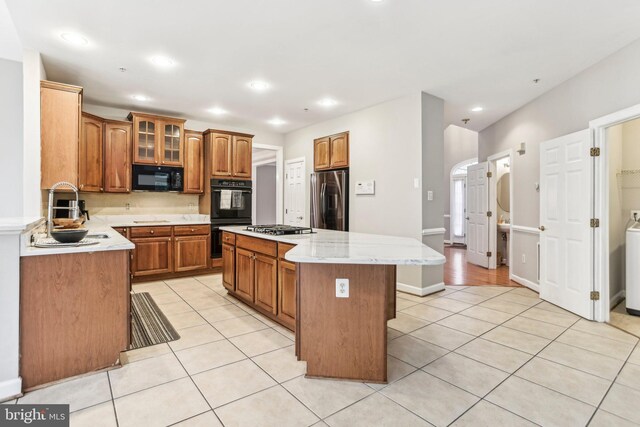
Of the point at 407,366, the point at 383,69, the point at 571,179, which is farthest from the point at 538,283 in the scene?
the point at 383,69

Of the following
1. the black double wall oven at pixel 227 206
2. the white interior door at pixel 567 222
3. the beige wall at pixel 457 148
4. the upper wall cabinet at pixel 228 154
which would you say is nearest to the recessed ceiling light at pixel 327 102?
the upper wall cabinet at pixel 228 154

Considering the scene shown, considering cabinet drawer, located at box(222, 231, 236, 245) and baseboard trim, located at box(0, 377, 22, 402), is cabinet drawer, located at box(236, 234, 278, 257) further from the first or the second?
baseboard trim, located at box(0, 377, 22, 402)

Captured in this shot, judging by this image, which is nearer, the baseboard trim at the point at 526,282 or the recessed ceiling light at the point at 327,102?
the baseboard trim at the point at 526,282

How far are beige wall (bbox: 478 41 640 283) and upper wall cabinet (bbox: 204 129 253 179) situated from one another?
431 cm

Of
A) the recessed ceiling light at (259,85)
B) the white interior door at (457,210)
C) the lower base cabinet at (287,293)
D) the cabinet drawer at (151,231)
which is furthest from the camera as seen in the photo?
the white interior door at (457,210)

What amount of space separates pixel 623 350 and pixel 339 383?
2.39 meters

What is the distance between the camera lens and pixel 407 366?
2314 mm

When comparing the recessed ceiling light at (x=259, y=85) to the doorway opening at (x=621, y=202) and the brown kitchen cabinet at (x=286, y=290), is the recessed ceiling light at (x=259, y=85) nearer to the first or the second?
the brown kitchen cabinet at (x=286, y=290)

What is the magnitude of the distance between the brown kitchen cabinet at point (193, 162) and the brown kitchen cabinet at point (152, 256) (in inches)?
38.1

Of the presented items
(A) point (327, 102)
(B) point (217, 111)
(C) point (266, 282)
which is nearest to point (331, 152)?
(A) point (327, 102)

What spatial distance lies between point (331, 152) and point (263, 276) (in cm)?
289

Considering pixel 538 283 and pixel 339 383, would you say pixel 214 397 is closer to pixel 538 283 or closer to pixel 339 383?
pixel 339 383

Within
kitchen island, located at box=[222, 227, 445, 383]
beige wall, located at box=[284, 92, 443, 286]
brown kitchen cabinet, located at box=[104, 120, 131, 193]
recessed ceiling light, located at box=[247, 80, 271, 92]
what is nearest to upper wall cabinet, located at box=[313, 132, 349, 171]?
beige wall, located at box=[284, 92, 443, 286]

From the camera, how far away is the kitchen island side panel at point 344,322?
2080 millimetres
